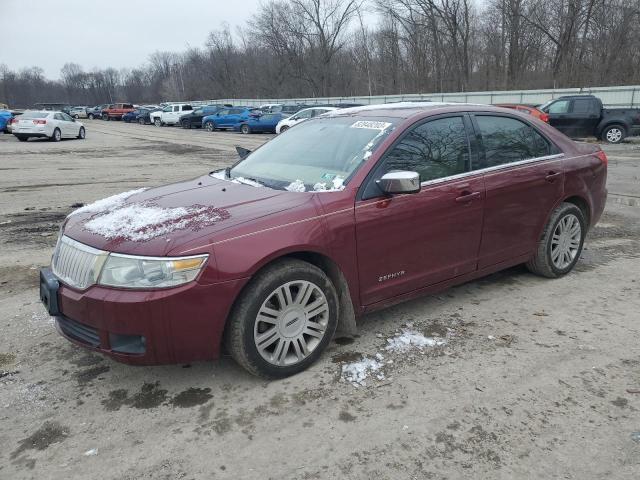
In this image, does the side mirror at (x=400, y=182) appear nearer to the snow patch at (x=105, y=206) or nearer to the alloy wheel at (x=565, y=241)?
the snow patch at (x=105, y=206)

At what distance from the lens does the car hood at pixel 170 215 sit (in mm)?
2910

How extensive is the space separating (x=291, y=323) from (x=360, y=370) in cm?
56

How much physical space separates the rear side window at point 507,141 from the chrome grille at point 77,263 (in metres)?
2.87

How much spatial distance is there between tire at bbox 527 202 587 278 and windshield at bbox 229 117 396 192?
1.96m

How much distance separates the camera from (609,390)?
306 centimetres

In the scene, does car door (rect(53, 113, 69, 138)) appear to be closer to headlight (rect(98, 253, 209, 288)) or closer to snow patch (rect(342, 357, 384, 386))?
headlight (rect(98, 253, 209, 288))

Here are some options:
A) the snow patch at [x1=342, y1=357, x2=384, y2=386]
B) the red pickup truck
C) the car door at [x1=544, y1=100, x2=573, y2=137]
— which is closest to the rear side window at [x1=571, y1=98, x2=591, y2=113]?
the car door at [x1=544, y1=100, x2=573, y2=137]

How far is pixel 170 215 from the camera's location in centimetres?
322

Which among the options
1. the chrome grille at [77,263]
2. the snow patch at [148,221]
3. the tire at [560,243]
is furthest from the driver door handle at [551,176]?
the chrome grille at [77,263]

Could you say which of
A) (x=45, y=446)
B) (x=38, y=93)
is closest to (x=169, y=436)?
(x=45, y=446)

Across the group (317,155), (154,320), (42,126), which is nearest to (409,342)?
(317,155)

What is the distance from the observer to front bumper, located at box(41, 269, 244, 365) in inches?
109

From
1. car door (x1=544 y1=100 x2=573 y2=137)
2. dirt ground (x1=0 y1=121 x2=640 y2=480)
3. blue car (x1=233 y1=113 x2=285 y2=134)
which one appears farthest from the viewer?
blue car (x1=233 y1=113 x2=285 y2=134)

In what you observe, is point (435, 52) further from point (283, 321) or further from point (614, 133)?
point (283, 321)
